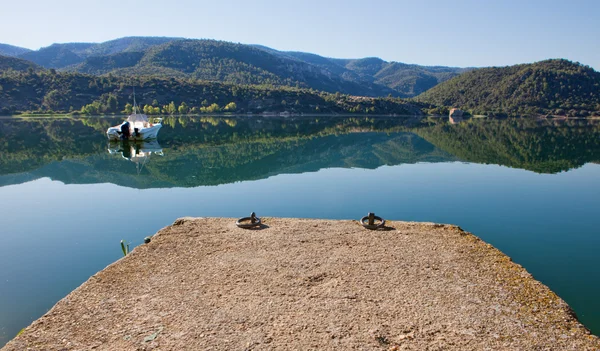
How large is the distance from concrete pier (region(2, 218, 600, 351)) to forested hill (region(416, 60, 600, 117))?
354 feet

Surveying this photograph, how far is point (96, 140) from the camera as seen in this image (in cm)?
4134

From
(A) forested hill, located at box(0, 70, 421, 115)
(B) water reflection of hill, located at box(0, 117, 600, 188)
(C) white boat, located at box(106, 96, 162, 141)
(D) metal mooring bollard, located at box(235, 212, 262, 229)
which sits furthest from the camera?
(A) forested hill, located at box(0, 70, 421, 115)

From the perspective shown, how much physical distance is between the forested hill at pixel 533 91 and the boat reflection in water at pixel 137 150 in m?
94.0

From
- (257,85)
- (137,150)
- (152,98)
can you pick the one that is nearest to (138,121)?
(137,150)

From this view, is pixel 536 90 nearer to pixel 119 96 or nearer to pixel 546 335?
pixel 119 96

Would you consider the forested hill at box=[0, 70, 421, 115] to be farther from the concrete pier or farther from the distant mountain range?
the concrete pier

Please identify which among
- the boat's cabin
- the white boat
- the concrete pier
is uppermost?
the boat's cabin

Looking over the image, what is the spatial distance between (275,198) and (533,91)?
376 feet

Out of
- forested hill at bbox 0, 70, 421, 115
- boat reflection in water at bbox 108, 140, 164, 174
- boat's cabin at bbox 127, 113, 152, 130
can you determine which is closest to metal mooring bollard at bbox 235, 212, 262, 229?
boat reflection in water at bbox 108, 140, 164, 174

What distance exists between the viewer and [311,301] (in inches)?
270

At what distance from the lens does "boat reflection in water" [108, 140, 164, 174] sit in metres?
28.9

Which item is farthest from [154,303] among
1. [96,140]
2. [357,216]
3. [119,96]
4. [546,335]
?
[119,96]

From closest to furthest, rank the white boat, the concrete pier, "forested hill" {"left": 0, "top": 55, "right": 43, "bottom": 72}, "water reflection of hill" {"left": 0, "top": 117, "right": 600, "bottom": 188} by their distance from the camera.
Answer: the concrete pier
"water reflection of hill" {"left": 0, "top": 117, "right": 600, "bottom": 188}
the white boat
"forested hill" {"left": 0, "top": 55, "right": 43, "bottom": 72}

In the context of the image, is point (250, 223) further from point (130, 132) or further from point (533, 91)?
point (533, 91)
